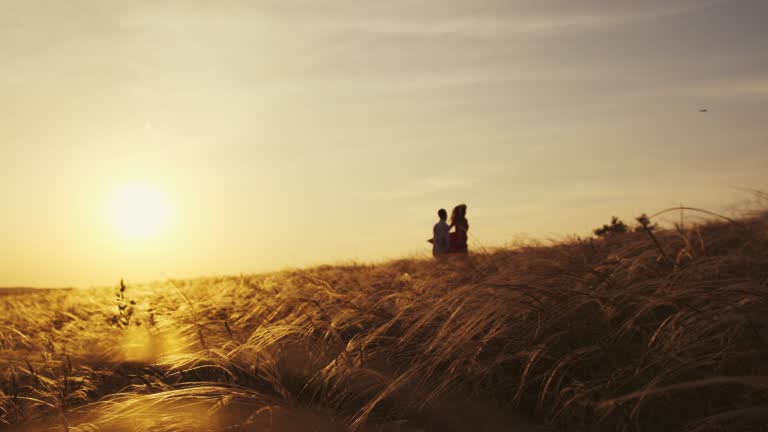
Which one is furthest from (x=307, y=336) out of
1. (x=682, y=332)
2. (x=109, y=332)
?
(x=109, y=332)

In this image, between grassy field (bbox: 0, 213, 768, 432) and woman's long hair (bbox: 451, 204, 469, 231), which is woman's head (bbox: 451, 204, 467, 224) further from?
grassy field (bbox: 0, 213, 768, 432)

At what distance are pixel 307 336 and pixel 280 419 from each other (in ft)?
2.66

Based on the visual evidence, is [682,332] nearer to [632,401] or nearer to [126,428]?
[632,401]

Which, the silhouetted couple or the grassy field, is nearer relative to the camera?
the grassy field

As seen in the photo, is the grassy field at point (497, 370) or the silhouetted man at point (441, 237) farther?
the silhouetted man at point (441, 237)

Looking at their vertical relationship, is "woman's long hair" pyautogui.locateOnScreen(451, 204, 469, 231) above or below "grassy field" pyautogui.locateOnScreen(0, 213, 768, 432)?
above

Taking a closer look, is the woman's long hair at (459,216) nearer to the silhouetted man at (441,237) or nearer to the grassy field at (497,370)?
the silhouetted man at (441,237)

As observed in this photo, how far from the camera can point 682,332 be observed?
1.73 metres

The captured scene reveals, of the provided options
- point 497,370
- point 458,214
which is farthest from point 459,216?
point 497,370

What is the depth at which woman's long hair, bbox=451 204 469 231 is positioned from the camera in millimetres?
9906

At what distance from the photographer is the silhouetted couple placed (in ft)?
32.4

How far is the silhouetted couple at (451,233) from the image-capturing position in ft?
32.4

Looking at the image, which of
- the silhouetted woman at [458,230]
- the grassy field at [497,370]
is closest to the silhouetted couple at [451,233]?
the silhouetted woman at [458,230]

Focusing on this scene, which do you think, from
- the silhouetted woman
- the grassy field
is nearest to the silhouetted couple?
the silhouetted woman
